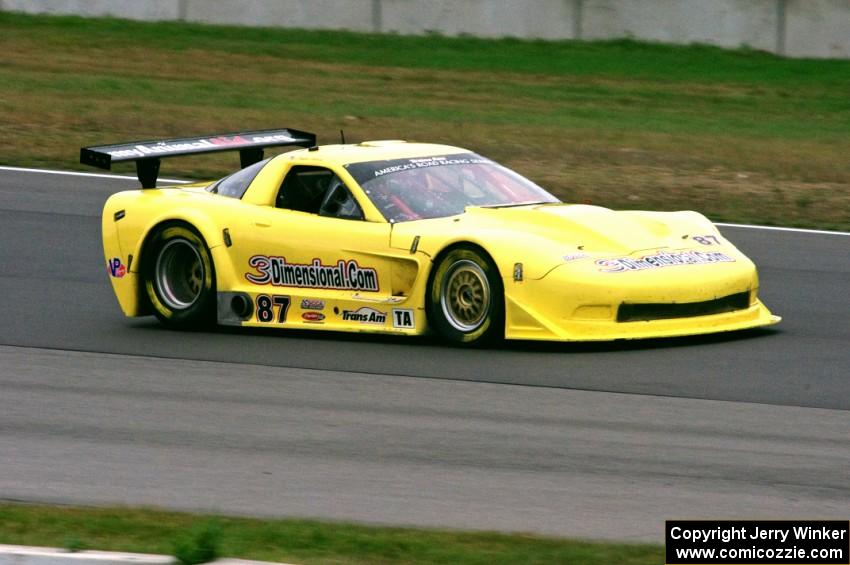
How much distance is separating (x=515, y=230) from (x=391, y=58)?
17.8m

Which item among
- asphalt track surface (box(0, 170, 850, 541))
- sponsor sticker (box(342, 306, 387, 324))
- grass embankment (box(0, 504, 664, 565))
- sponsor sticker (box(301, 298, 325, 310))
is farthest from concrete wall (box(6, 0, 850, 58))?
grass embankment (box(0, 504, 664, 565))

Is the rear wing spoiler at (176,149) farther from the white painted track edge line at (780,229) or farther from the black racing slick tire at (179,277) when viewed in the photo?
the white painted track edge line at (780,229)

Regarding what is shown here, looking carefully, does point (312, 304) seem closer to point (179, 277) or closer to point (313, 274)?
point (313, 274)

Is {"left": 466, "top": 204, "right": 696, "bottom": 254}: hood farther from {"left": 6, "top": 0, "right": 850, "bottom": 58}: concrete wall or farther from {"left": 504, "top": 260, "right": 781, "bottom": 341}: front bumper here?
{"left": 6, "top": 0, "right": 850, "bottom": 58}: concrete wall

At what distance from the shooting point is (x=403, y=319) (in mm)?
10664

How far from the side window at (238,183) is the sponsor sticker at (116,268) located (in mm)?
812

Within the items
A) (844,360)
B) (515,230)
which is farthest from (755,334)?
(515,230)

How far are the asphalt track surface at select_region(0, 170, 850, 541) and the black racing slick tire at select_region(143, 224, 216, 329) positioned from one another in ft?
0.71

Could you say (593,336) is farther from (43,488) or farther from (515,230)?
(43,488)

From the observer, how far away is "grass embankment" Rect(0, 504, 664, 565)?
6004 mm

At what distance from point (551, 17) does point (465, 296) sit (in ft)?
61.5

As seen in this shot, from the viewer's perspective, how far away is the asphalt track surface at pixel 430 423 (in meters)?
7.13

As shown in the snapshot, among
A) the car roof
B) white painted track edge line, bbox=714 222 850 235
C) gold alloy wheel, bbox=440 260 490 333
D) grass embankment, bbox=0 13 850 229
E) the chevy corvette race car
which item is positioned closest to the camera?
the chevy corvette race car

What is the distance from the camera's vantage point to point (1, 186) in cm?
1709
